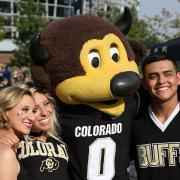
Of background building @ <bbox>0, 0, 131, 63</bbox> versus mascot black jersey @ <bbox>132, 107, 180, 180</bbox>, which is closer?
mascot black jersey @ <bbox>132, 107, 180, 180</bbox>

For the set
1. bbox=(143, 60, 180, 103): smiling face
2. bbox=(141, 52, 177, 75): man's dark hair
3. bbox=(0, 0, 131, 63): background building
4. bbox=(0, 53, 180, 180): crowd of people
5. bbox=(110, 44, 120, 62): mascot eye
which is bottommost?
bbox=(0, 0, 131, 63): background building

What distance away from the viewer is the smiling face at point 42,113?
3419mm

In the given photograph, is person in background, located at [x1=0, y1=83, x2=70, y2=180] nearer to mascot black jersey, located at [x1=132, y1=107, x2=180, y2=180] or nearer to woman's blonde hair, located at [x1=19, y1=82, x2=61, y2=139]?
woman's blonde hair, located at [x1=19, y1=82, x2=61, y2=139]

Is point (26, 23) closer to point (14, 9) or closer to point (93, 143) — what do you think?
point (14, 9)

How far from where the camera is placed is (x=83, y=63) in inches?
132

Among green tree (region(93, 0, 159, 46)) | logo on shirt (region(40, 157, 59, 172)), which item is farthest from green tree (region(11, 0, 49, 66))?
logo on shirt (region(40, 157, 59, 172))

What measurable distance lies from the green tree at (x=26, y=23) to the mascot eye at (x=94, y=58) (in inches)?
781

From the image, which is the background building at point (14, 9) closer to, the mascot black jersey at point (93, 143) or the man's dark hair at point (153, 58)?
the man's dark hair at point (153, 58)

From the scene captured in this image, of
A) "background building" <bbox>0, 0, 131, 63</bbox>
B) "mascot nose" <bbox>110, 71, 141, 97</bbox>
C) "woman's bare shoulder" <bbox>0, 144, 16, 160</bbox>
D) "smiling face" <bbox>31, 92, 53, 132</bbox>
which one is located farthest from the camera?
"background building" <bbox>0, 0, 131, 63</bbox>

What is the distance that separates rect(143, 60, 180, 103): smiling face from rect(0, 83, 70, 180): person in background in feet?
2.62

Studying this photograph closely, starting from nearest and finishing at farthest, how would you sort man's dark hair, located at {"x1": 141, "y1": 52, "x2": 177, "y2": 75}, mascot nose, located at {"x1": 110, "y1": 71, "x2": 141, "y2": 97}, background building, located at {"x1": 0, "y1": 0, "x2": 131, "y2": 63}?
mascot nose, located at {"x1": 110, "y1": 71, "x2": 141, "y2": 97}, man's dark hair, located at {"x1": 141, "y1": 52, "x2": 177, "y2": 75}, background building, located at {"x1": 0, "y1": 0, "x2": 131, "y2": 63}

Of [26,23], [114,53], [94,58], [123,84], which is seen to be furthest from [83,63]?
[26,23]

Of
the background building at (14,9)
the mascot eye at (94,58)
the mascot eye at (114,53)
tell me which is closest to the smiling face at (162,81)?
the mascot eye at (114,53)

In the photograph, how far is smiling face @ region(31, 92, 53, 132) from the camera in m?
3.42
